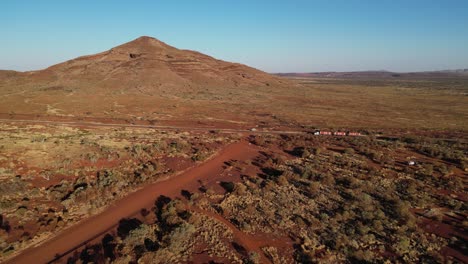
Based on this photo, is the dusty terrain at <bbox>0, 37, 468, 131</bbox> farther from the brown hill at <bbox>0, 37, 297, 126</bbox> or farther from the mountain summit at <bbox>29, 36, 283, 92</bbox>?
the mountain summit at <bbox>29, 36, 283, 92</bbox>

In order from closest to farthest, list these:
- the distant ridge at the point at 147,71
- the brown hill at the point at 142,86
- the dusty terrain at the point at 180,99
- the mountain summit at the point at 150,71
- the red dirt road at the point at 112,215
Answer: the red dirt road at the point at 112,215 < the dusty terrain at the point at 180,99 < the brown hill at the point at 142,86 < the distant ridge at the point at 147,71 < the mountain summit at the point at 150,71

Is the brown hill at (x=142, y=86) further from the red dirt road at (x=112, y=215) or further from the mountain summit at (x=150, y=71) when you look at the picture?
the red dirt road at (x=112, y=215)

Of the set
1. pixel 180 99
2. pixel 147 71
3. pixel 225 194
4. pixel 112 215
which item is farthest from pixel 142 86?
pixel 112 215

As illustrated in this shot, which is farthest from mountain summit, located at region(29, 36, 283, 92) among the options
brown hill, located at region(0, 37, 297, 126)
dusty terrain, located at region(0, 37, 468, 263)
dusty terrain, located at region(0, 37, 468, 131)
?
dusty terrain, located at region(0, 37, 468, 263)

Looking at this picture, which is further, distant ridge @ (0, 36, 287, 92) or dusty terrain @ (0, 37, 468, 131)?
distant ridge @ (0, 36, 287, 92)

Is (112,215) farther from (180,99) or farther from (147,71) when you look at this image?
(147,71)

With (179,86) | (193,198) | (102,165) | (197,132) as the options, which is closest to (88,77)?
(179,86)

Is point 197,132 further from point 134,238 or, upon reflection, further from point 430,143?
point 430,143

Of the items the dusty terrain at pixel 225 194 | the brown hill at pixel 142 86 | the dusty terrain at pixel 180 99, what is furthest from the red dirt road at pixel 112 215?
the brown hill at pixel 142 86
